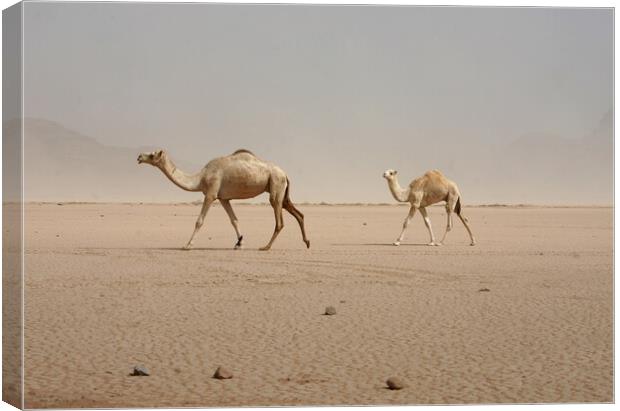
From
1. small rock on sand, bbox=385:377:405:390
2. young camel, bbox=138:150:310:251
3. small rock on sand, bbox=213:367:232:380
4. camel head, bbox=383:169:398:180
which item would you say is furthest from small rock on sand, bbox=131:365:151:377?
camel head, bbox=383:169:398:180

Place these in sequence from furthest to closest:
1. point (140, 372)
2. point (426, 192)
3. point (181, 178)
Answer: point (426, 192), point (181, 178), point (140, 372)

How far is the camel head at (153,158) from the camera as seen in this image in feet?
59.9

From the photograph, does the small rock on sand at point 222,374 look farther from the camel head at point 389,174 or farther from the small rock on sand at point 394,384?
the camel head at point 389,174

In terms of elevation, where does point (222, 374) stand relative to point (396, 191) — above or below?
below

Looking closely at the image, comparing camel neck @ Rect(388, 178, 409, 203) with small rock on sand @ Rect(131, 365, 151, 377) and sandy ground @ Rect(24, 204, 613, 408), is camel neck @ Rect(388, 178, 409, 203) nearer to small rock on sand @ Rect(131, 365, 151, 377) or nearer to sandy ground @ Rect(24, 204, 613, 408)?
sandy ground @ Rect(24, 204, 613, 408)

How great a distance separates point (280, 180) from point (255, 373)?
419 inches

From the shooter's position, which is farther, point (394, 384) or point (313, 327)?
point (313, 327)

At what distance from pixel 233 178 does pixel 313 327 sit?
837 cm

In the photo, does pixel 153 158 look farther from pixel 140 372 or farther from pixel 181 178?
pixel 140 372

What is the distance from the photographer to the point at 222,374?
317 inches

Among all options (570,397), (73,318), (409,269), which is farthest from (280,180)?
(570,397)

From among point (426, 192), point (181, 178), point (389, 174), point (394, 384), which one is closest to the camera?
point (394, 384)

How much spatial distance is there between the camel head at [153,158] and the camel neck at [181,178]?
0.11 metres

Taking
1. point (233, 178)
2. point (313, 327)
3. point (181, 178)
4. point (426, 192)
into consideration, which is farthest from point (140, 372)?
point (426, 192)
